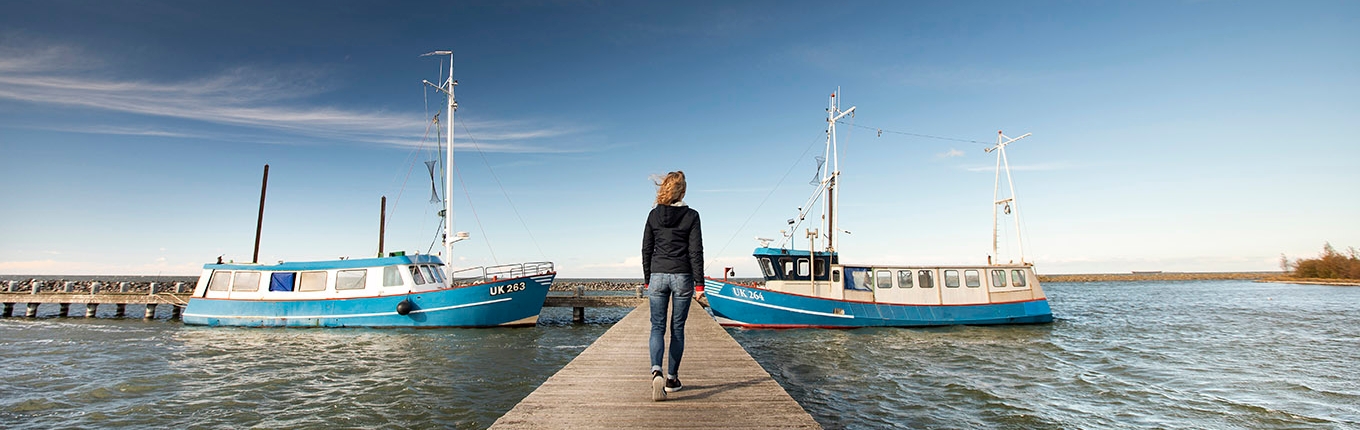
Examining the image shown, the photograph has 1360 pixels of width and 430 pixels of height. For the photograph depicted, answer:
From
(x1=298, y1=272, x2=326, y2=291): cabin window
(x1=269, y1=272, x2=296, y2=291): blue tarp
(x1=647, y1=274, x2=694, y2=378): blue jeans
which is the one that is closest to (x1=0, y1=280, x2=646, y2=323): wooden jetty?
(x1=269, y1=272, x2=296, y2=291): blue tarp

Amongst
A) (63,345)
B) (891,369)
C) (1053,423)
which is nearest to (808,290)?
(891,369)

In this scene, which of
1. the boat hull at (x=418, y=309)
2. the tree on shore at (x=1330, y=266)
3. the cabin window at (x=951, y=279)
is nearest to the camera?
the boat hull at (x=418, y=309)

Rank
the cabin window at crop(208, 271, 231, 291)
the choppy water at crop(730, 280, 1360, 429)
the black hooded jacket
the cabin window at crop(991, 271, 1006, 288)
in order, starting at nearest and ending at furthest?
the black hooded jacket
the choppy water at crop(730, 280, 1360, 429)
the cabin window at crop(208, 271, 231, 291)
the cabin window at crop(991, 271, 1006, 288)

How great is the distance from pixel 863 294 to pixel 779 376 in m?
10.0

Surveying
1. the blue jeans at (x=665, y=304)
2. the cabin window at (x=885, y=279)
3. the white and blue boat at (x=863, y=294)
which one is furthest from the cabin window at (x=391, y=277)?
the blue jeans at (x=665, y=304)

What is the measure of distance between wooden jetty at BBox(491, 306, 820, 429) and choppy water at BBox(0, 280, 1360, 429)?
2.08 metres

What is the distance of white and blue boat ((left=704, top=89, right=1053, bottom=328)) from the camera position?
800 inches

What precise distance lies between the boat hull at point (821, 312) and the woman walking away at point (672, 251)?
15423mm

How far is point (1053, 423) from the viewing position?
857cm

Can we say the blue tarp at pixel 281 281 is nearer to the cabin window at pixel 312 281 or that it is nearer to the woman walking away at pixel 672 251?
the cabin window at pixel 312 281

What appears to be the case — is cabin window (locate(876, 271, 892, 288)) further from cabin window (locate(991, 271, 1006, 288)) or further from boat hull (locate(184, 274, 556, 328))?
boat hull (locate(184, 274, 556, 328))

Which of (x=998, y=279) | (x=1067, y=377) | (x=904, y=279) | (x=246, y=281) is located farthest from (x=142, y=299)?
(x=998, y=279)

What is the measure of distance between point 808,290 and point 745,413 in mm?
16175

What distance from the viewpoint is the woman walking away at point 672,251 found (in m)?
5.04
